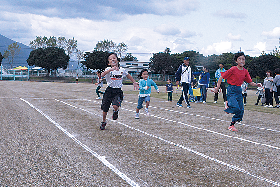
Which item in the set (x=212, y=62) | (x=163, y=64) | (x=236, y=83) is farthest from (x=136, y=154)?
(x=212, y=62)

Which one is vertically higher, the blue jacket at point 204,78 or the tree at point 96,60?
the tree at point 96,60

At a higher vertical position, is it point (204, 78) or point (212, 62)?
point (212, 62)

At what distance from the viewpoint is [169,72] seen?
286ft

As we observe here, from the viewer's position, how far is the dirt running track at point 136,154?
3.56 m

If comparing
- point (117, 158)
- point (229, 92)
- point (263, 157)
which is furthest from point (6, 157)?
point (229, 92)

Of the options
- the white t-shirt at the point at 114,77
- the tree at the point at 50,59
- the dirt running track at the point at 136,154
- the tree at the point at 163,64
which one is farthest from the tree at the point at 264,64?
the white t-shirt at the point at 114,77

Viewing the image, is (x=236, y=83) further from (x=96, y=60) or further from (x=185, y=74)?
(x=96, y=60)

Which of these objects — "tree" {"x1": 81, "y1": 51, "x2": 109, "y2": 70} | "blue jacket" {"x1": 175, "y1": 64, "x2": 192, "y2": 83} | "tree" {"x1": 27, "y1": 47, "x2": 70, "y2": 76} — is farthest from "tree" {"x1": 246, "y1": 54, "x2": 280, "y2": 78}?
"blue jacket" {"x1": 175, "y1": 64, "x2": 192, "y2": 83}

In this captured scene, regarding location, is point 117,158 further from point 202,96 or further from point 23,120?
point 202,96

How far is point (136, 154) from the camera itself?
15.2 feet

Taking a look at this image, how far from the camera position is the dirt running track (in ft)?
11.7

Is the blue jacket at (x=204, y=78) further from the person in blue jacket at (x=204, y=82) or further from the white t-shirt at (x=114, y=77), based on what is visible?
the white t-shirt at (x=114, y=77)

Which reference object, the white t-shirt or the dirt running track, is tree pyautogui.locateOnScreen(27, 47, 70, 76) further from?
the white t-shirt

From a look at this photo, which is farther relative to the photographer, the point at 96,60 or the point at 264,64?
the point at 96,60
